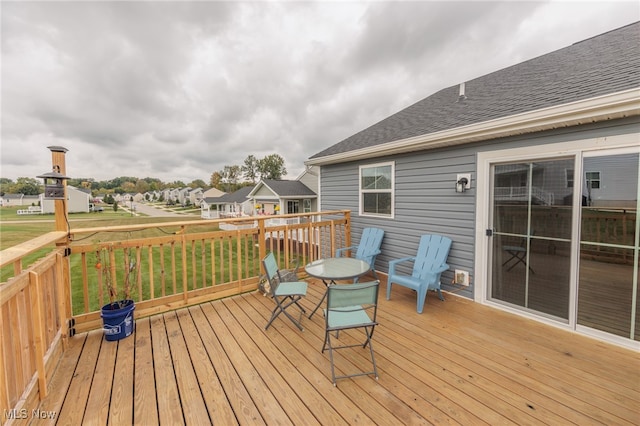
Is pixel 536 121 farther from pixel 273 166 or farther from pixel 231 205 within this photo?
pixel 273 166

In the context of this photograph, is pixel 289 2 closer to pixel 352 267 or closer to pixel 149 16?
pixel 149 16

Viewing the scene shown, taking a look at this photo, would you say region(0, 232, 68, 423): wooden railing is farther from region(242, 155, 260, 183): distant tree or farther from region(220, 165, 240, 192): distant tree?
region(220, 165, 240, 192): distant tree

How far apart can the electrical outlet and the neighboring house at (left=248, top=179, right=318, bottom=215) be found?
1277 centimetres

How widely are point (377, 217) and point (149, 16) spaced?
6099 mm

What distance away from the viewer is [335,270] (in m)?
3.14

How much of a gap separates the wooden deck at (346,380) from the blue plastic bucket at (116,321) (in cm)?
9

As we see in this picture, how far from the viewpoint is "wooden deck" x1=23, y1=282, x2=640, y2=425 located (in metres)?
1.72

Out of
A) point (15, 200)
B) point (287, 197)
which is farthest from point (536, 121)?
point (15, 200)

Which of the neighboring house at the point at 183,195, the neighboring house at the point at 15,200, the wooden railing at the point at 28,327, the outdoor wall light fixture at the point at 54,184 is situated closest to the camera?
the wooden railing at the point at 28,327

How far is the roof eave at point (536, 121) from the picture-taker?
2281mm

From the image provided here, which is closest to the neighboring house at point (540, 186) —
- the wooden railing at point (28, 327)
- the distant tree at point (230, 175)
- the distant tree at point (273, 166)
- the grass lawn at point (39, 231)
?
the grass lawn at point (39, 231)

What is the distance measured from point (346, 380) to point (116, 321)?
252cm

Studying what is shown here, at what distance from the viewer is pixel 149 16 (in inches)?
194

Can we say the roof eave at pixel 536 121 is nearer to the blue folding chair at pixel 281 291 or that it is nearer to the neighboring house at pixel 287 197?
the blue folding chair at pixel 281 291
